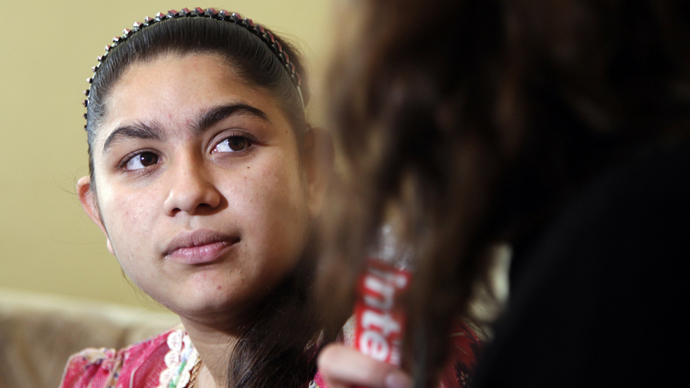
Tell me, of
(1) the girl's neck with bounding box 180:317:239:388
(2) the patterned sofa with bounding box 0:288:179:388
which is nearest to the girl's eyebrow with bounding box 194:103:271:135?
(1) the girl's neck with bounding box 180:317:239:388

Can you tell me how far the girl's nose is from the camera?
0.72m

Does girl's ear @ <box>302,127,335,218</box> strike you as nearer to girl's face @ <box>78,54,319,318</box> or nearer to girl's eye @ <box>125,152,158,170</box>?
girl's face @ <box>78,54,319,318</box>

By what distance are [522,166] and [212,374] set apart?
0.76m

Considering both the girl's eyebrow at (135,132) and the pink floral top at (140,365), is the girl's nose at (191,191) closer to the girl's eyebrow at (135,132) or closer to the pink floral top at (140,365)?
the girl's eyebrow at (135,132)

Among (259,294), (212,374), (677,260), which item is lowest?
(212,374)

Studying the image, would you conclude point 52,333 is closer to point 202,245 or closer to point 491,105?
point 202,245

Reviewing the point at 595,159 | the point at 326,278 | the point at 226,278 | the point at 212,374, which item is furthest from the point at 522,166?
the point at 212,374

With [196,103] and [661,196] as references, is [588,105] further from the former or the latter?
[196,103]

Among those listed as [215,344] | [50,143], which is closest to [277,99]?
[215,344]

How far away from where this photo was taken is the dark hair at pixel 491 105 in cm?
30

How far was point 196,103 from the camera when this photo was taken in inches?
30.4

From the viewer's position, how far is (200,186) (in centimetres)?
72

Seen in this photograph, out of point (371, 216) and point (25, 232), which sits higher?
point (371, 216)

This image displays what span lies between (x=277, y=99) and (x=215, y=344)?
38 cm
